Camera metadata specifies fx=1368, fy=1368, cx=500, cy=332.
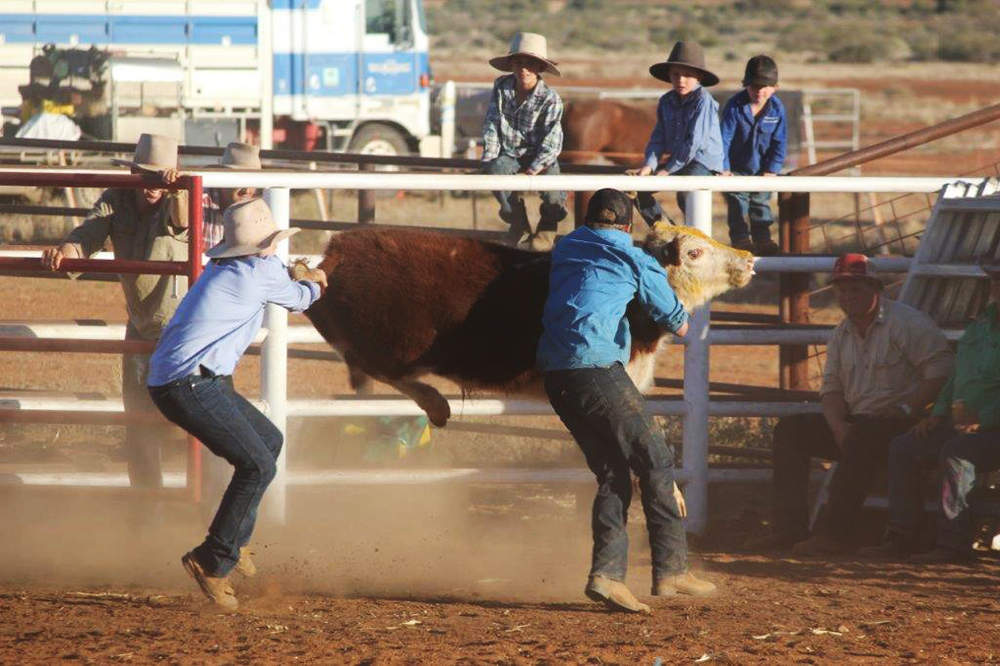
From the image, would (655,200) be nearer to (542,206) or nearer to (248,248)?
(542,206)

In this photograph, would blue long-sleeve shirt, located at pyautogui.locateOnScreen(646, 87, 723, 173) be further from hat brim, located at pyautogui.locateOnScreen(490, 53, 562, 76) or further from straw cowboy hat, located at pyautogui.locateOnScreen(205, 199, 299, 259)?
straw cowboy hat, located at pyautogui.locateOnScreen(205, 199, 299, 259)

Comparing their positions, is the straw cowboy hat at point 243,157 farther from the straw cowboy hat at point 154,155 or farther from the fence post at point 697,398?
the fence post at point 697,398

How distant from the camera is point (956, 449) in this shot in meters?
6.65

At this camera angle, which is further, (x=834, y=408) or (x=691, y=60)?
(x=691, y=60)

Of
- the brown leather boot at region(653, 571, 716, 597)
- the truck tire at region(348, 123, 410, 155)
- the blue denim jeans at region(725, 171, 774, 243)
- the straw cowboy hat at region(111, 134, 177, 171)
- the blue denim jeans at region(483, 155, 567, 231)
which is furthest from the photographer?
the truck tire at region(348, 123, 410, 155)

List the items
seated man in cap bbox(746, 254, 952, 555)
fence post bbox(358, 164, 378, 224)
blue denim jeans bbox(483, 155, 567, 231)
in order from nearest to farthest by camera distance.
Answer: seated man in cap bbox(746, 254, 952, 555), blue denim jeans bbox(483, 155, 567, 231), fence post bbox(358, 164, 378, 224)

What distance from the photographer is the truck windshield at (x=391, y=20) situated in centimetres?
2427

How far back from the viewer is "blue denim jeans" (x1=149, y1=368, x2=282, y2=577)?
5.52 m

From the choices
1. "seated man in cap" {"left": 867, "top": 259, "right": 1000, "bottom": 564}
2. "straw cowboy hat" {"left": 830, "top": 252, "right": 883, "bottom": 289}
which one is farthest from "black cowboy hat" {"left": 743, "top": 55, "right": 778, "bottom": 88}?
"seated man in cap" {"left": 867, "top": 259, "right": 1000, "bottom": 564}

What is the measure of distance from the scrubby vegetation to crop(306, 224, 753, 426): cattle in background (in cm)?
5228

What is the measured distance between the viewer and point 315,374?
12.0m

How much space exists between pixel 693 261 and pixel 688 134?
1751mm

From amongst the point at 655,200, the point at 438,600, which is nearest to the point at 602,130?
the point at 655,200

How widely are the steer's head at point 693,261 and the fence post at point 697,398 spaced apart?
0.85 meters
